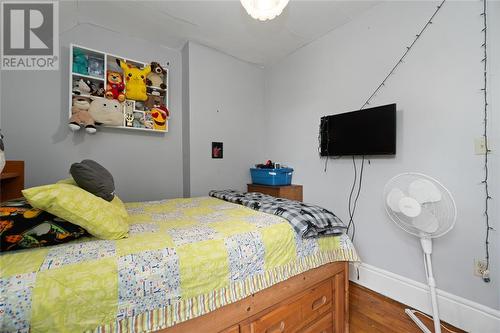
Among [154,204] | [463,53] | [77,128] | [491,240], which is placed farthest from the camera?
[77,128]

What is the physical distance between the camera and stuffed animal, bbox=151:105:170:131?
254cm

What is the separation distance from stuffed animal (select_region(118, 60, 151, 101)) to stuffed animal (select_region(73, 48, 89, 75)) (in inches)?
12.7

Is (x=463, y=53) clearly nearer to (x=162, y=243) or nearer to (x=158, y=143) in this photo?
(x=162, y=243)

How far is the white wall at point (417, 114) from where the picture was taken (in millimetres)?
1450

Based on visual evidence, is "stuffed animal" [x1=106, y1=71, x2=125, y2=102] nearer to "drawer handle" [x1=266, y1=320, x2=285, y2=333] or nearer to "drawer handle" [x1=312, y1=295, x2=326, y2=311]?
"drawer handle" [x1=266, y1=320, x2=285, y2=333]

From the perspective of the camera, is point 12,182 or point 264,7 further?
point 12,182

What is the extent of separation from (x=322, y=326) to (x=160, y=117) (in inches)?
99.6

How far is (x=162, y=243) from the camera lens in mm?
970

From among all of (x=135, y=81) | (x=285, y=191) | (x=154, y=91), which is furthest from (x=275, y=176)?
(x=135, y=81)

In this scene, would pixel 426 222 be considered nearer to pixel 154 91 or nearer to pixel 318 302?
pixel 318 302

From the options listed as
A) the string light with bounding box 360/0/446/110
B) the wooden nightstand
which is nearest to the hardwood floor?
the wooden nightstand

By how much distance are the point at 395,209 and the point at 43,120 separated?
313 cm

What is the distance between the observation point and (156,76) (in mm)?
2559

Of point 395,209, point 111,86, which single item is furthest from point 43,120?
point 395,209
